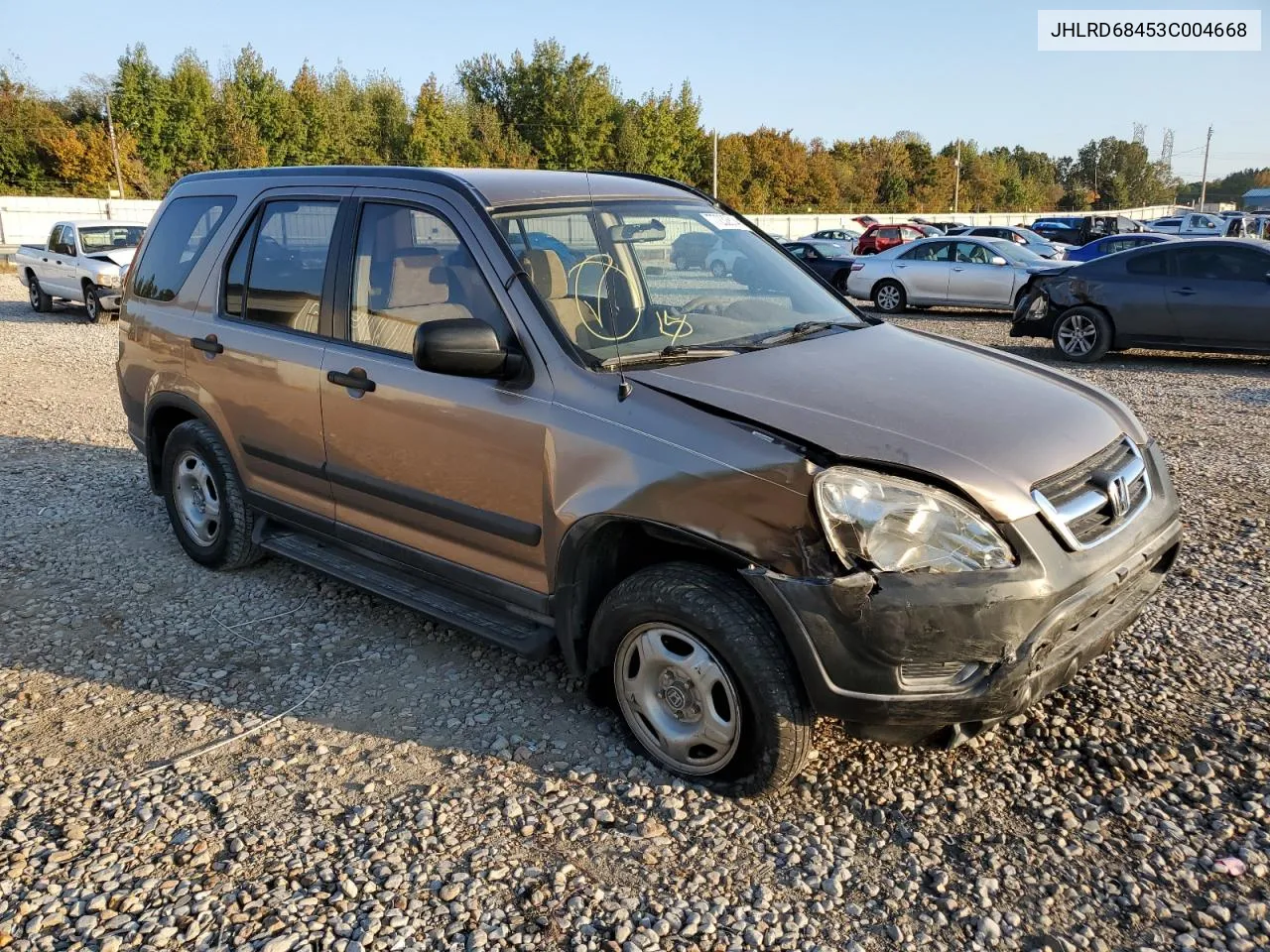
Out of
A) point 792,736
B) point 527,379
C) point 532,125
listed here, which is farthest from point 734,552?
point 532,125

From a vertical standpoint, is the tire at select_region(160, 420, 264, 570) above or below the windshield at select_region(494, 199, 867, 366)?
below

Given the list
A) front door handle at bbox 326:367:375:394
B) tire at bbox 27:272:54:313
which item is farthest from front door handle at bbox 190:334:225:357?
tire at bbox 27:272:54:313

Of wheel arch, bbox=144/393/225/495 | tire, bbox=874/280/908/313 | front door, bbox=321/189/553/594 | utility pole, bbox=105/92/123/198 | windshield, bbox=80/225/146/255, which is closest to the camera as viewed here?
front door, bbox=321/189/553/594

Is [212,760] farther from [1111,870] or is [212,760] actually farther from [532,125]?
[532,125]

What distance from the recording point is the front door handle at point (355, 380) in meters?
3.90

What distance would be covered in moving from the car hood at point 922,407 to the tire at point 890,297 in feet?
49.1

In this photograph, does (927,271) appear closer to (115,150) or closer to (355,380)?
(355,380)

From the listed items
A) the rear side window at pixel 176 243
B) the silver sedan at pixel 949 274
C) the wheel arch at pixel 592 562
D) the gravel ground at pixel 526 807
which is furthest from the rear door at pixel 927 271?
the wheel arch at pixel 592 562

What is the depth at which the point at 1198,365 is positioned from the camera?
11922 mm

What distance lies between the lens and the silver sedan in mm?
17141

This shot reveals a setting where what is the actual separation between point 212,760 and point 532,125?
6650 centimetres

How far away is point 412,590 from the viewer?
3998 mm

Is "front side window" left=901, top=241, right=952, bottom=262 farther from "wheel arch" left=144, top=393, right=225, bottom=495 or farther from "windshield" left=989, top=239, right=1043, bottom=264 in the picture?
"wheel arch" left=144, top=393, right=225, bottom=495

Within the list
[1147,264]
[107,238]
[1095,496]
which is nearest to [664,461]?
[1095,496]
